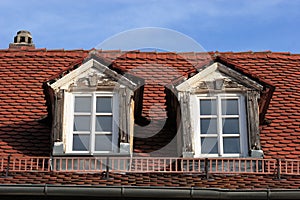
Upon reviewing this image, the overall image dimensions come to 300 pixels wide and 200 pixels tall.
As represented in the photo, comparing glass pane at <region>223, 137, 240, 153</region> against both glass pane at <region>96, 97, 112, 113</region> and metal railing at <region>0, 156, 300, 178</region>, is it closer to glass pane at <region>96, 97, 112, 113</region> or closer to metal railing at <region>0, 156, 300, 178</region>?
metal railing at <region>0, 156, 300, 178</region>

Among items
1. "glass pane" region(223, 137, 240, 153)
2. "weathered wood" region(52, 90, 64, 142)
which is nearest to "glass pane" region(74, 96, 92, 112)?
"weathered wood" region(52, 90, 64, 142)

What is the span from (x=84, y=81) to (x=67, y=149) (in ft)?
4.86

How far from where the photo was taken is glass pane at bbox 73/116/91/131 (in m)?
16.2

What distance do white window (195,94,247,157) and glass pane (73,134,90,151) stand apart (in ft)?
6.86

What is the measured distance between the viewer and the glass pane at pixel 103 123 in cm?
1622

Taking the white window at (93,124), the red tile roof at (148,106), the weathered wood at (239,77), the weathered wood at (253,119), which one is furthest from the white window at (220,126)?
the white window at (93,124)

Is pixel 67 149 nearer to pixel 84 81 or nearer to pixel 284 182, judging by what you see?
pixel 84 81

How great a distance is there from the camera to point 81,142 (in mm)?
16156

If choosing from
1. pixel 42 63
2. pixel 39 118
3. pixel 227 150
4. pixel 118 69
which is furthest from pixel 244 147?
pixel 42 63

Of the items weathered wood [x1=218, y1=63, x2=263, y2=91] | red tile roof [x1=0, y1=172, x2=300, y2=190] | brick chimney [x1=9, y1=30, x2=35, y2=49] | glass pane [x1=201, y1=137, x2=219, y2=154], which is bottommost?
red tile roof [x1=0, y1=172, x2=300, y2=190]

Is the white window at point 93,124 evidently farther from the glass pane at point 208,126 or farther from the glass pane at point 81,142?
the glass pane at point 208,126

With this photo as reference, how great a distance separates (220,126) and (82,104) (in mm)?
2733

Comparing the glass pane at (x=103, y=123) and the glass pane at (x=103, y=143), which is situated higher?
the glass pane at (x=103, y=123)

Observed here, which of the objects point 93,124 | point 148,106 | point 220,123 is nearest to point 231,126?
point 220,123
